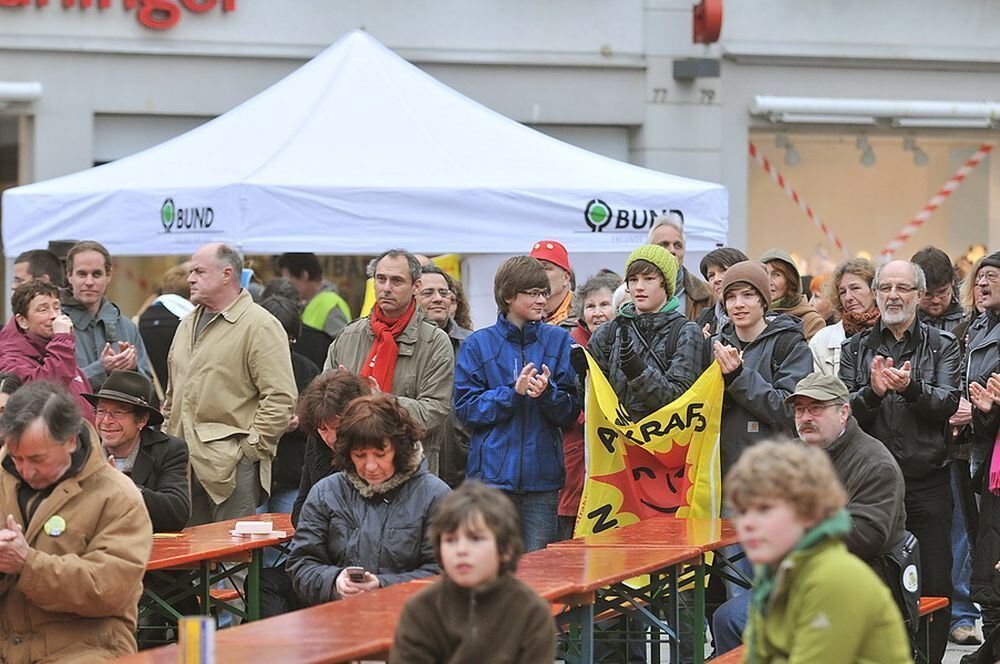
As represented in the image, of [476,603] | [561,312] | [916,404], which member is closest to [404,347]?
[561,312]

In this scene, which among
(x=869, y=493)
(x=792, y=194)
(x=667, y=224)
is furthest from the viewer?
(x=792, y=194)

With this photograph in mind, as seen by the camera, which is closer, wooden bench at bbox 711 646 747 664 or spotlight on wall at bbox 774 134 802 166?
wooden bench at bbox 711 646 747 664

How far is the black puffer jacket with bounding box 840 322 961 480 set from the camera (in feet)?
27.6

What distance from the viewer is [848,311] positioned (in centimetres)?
984

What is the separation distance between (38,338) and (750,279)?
355cm

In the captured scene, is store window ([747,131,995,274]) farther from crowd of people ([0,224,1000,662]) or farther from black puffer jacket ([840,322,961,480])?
black puffer jacket ([840,322,961,480])

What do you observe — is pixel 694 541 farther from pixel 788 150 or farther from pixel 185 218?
pixel 788 150

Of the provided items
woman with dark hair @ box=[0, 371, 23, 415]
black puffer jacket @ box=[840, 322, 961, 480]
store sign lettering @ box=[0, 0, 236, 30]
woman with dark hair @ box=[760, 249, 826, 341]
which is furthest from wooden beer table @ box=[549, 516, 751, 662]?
store sign lettering @ box=[0, 0, 236, 30]

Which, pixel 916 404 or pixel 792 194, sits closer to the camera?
pixel 916 404

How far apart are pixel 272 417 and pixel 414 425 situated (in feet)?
7.94

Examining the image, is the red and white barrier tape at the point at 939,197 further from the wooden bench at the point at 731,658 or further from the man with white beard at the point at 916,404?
the wooden bench at the point at 731,658

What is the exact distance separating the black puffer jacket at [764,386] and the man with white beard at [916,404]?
42 centimetres

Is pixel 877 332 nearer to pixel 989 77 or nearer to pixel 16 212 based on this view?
pixel 16 212

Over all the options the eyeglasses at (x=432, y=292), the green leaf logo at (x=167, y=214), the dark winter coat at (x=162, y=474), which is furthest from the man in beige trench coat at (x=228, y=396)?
the green leaf logo at (x=167, y=214)
